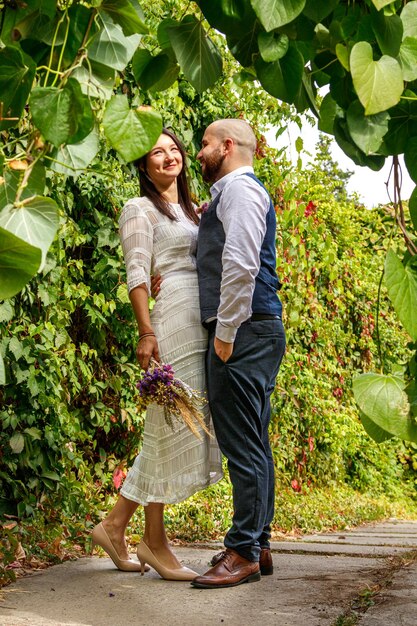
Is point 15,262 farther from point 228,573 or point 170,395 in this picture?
point 228,573

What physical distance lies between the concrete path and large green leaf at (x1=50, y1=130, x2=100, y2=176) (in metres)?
1.63

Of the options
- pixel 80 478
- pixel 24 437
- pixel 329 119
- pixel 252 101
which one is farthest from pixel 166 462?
pixel 252 101

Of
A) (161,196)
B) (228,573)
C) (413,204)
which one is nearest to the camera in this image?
(413,204)

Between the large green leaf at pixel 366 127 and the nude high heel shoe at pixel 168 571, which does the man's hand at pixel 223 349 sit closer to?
the nude high heel shoe at pixel 168 571

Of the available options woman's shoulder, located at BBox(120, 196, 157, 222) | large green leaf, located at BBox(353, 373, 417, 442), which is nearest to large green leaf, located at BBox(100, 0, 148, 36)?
large green leaf, located at BBox(353, 373, 417, 442)

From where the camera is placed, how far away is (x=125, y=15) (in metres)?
1.11

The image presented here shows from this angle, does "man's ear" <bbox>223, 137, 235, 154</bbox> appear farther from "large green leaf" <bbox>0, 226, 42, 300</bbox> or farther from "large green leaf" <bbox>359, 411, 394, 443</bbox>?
"large green leaf" <bbox>0, 226, 42, 300</bbox>

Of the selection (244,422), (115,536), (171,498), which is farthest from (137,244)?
(115,536)

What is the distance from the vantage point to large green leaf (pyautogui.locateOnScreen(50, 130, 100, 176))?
44.5 inches

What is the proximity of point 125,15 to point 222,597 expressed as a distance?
212 centimetres

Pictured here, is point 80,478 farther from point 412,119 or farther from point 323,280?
point 323,280

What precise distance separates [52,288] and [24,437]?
0.65 metres

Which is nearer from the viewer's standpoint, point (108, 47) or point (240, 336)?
point (108, 47)

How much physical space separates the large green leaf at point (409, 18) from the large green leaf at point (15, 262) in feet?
2.05
